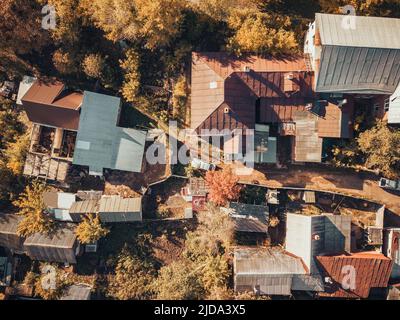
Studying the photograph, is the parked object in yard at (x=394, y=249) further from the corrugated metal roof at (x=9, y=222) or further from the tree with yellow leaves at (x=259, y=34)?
the corrugated metal roof at (x=9, y=222)

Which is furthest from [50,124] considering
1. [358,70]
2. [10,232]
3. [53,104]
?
[358,70]

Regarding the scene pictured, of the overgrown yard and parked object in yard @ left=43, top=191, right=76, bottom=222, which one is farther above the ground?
parked object in yard @ left=43, top=191, right=76, bottom=222

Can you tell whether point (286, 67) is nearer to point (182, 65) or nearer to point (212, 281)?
point (182, 65)

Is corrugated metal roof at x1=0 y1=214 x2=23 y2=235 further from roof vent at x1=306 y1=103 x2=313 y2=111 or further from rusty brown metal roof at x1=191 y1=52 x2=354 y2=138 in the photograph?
roof vent at x1=306 y1=103 x2=313 y2=111

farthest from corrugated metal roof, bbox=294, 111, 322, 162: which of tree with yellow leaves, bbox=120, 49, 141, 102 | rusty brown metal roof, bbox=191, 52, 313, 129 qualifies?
tree with yellow leaves, bbox=120, 49, 141, 102

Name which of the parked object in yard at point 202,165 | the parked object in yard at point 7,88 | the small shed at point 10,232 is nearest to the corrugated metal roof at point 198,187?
the parked object in yard at point 202,165

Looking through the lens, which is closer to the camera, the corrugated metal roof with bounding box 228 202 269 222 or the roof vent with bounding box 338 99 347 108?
the roof vent with bounding box 338 99 347 108

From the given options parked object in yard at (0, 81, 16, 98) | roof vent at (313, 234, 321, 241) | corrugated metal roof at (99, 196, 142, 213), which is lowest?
roof vent at (313, 234, 321, 241)
